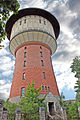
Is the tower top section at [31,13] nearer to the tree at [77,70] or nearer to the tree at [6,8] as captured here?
the tree at [77,70]

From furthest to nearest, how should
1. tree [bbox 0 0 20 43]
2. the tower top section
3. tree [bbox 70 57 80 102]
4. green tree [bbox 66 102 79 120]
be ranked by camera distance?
the tower top section, tree [bbox 70 57 80 102], green tree [bbox 66 102 79 120], tree [bbox 0 0 20 43]

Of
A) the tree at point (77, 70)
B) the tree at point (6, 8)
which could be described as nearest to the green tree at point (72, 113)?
Result: the tree at point (77, 70)

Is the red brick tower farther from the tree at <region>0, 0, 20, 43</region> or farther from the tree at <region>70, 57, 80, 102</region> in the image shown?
the tree at <region>0, 0, 20, 43</region>

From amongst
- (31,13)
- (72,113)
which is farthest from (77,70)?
(31,13)

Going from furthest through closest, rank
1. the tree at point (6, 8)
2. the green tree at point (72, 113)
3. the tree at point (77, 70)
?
→ the tree at point (77, 70) < the green tree at point (72, 113) < the tree at point (6, 8)

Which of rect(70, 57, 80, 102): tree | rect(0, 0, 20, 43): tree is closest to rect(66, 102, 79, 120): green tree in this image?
rect(70, 57, 80, 102): tree

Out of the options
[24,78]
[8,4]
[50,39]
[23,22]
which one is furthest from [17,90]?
[8,4]

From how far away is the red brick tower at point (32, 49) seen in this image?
71.0 ft

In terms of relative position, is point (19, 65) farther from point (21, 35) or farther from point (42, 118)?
point (42, 118)

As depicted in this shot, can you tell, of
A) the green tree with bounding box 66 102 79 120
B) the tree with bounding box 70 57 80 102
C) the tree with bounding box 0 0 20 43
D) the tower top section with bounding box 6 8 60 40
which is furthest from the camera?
the tower top section with bounding box 6 8 60 40

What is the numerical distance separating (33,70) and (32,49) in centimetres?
502

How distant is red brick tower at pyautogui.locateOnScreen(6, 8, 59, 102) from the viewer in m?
21.6

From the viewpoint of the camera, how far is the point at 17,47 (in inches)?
1045

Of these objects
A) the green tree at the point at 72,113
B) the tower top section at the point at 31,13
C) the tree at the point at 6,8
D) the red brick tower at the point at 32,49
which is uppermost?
the tower top section at the point at 31,13
